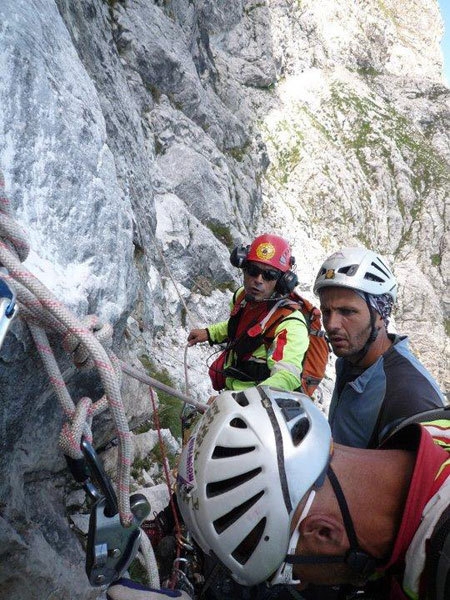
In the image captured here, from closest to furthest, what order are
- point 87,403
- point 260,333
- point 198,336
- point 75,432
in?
point 75,432, point 87,403, point 260,333, point 198,336

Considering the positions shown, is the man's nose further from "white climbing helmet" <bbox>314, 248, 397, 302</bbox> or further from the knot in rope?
the knot in rope

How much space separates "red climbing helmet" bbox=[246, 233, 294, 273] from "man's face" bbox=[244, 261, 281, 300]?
7 cm

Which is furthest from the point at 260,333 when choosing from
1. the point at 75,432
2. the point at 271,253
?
the point at 75,432

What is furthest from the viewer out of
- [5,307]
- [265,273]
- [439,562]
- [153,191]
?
[153,191]

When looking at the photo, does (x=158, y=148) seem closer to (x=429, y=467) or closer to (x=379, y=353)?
(x=379, y=353)

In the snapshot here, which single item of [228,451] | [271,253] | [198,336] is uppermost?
[271,253]

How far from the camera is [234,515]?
1.74 meters

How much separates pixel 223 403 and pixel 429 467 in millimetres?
893

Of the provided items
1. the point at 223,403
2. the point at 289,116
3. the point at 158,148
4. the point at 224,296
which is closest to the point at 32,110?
the point at 223,403

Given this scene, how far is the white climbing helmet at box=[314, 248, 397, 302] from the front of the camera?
3.63 metres

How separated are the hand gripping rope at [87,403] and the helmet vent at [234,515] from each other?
35cm

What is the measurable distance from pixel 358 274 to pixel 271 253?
152 cm

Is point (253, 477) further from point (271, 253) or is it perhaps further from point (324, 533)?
point (271, 253)

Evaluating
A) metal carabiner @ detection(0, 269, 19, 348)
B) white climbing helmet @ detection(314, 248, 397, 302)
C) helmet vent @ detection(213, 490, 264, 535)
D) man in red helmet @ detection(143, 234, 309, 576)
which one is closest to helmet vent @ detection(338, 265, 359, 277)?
white climbing helmet @ detection(314, 248, 397, 302)
